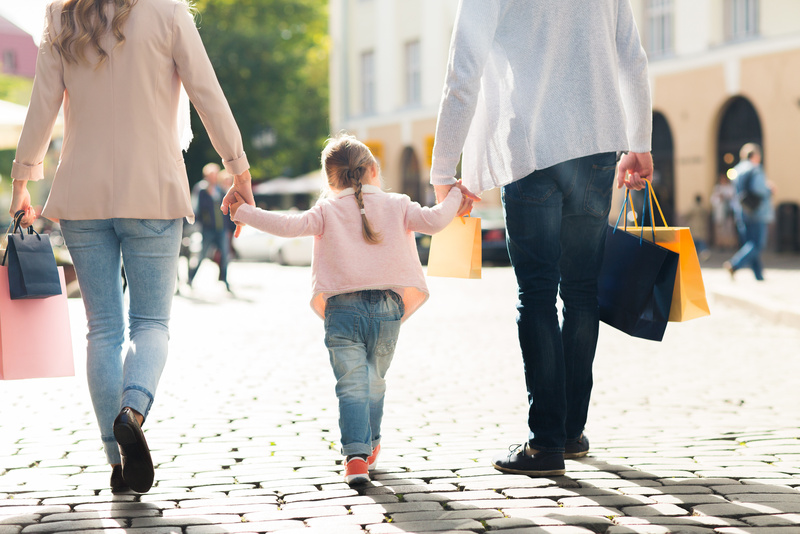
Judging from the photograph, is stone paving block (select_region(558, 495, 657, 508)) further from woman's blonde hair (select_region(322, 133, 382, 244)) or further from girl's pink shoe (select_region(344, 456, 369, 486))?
woman's blonde hair (select_region(322, 133, 382, 244))

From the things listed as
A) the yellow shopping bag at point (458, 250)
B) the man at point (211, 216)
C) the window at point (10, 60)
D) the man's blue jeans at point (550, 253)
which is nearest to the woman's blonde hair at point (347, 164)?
the yellow shopping bag at point (458, 250)

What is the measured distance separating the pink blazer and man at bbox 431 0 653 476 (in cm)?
91

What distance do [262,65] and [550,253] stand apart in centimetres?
4116

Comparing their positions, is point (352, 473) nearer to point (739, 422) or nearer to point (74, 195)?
point (74, 195)

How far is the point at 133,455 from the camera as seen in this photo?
3.31 m

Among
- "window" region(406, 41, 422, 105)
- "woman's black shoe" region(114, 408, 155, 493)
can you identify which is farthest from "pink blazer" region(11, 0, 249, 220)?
"window" region(406, 41, 422, 105)

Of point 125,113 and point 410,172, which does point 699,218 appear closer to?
point 410,172

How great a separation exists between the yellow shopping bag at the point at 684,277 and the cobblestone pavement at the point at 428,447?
0.57 metres

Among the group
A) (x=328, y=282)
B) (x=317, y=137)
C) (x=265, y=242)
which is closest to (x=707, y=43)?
(x=265, y=242)

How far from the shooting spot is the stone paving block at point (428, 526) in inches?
119

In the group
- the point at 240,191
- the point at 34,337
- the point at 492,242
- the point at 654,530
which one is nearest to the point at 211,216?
the point at 492,242

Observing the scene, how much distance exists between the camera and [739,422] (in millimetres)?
4992

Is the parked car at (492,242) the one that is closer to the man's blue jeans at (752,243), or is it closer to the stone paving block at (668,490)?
the man's blue jeans at (752,243)

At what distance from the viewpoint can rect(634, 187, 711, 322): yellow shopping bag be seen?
3.89m
